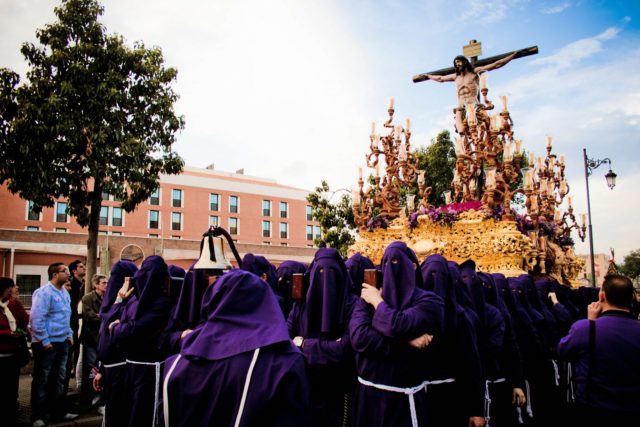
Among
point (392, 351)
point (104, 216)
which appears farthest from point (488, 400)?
point (104, 216)

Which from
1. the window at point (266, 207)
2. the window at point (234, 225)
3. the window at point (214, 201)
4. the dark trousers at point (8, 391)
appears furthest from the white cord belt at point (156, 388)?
the window at point (266, 207)

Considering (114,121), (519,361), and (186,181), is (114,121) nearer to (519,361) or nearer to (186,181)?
(519,361)

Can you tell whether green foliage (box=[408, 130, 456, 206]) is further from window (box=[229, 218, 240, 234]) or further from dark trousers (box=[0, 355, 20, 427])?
window (box=[229, 218, 240, 234])

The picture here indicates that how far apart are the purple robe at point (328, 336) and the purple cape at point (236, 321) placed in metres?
1.67

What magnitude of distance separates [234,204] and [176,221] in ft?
23.1

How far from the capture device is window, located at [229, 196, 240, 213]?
55.0 meters

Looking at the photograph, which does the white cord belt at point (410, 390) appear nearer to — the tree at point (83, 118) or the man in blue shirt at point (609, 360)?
the man in blue shirt at point (609, 360)

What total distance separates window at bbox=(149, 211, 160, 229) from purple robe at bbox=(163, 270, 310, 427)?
167ft

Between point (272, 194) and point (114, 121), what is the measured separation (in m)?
46.7

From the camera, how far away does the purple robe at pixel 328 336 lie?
4.17 metres

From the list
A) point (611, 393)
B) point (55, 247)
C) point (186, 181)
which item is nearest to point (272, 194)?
point (186, 181)

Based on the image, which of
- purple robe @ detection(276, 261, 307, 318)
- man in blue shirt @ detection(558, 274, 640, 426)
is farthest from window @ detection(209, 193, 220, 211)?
man in blue shirt @ detection(558, 274, 640, 426)

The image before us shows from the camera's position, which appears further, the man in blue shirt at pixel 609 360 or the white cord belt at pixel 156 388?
the white cord belt at pixel 156 388

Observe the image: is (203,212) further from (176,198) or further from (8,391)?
(8,391)
